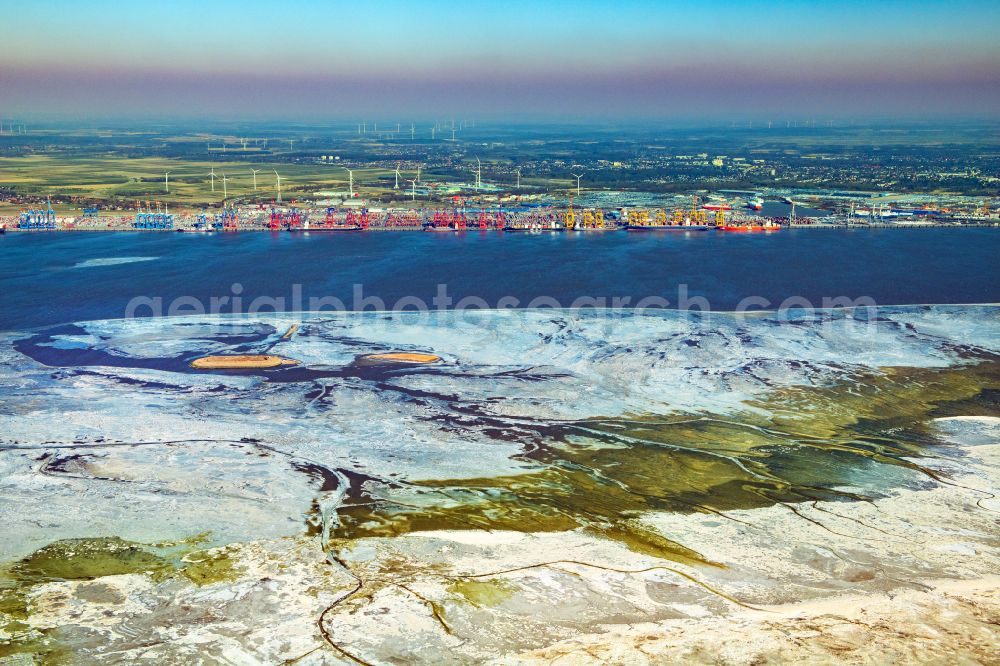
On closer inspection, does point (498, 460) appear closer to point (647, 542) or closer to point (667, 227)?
point (647, 542)

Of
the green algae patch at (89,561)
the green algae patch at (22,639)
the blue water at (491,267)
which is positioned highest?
the blue water at (491,267)

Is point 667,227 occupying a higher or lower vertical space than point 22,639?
higher

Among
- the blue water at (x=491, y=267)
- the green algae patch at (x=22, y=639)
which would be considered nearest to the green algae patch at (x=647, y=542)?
the green algae patch at (x=22, y=639)

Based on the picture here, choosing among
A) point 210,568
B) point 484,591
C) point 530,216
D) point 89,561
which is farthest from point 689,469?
point 530,216

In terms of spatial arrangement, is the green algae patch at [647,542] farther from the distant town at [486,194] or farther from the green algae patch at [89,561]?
the distant town at [486,194]

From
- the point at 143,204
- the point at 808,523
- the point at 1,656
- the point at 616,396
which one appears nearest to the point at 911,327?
the point at 616,396

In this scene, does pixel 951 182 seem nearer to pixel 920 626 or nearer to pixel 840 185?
pixel 840 185
